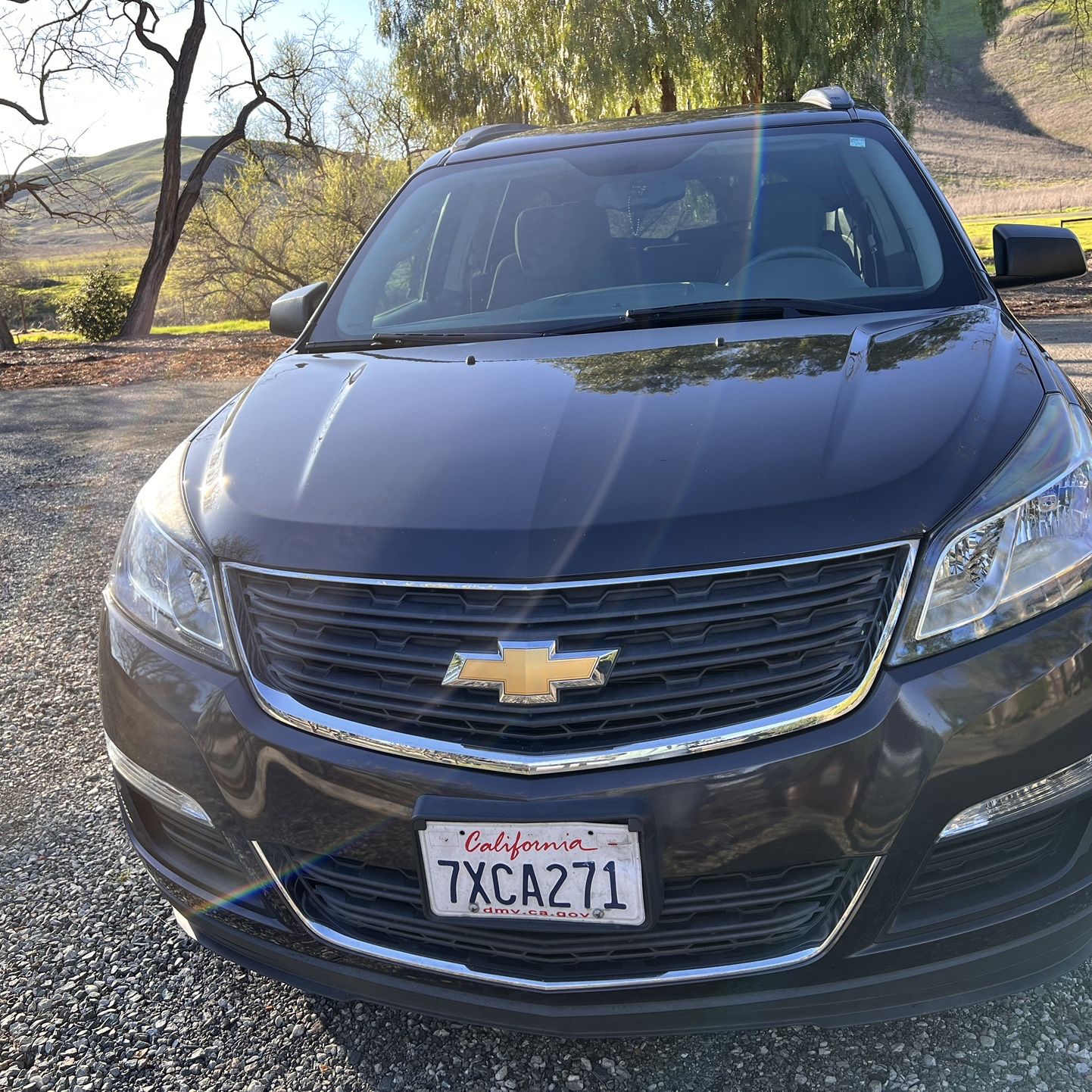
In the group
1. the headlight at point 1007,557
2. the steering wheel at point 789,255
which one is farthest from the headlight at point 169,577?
the steering wheel at point 789,255

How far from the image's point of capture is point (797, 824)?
1.50 metres

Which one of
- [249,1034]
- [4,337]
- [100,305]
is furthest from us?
[100,305]

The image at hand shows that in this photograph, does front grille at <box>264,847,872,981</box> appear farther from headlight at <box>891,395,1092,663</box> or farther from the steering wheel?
the steering wheel

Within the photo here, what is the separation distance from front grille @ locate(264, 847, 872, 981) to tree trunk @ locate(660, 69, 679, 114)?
1614cm

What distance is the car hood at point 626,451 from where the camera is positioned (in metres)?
1.56

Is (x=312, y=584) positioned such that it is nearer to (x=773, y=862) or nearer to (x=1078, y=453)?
(x=773, y=862)

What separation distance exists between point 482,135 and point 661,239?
49.0 inches

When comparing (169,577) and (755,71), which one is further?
(755,71)

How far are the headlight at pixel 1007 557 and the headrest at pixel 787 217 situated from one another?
1240 millimetres

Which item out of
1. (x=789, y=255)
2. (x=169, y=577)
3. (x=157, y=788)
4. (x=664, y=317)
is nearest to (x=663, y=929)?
(x=157, y=788)

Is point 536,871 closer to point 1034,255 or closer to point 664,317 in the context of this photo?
point 664,317

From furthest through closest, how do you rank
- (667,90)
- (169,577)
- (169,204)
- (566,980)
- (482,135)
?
(169,204), (667,90), (482,135), (169,577), (566,980)

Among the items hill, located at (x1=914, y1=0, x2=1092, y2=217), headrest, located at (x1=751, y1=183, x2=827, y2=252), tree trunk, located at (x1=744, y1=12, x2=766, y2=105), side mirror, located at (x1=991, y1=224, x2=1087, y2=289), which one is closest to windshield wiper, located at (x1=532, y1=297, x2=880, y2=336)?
headrest, located at (x1=751, y1=183, x2=827, y2=252)

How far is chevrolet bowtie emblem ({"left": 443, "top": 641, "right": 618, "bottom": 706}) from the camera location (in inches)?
60.1
